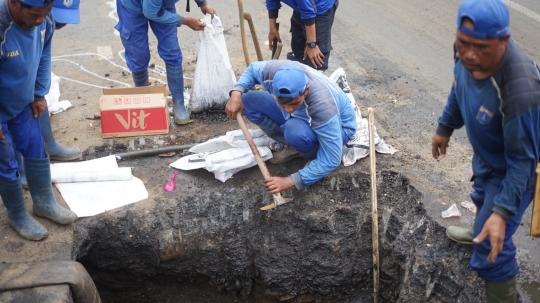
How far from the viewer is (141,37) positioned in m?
5.55

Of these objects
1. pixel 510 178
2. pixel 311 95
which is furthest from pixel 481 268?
pixel 311 95

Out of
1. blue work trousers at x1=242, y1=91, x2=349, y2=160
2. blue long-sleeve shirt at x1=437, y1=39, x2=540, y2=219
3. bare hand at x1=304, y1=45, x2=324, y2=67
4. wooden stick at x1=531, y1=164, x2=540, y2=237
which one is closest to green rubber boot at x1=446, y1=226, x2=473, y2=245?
wooden stick at x1=531, y1=164, x2=540, y2=237

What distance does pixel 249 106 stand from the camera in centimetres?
507

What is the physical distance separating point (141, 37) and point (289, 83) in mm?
2032

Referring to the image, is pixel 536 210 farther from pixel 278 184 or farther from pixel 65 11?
pixel 65 11

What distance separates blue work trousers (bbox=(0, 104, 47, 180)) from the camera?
3.93 m

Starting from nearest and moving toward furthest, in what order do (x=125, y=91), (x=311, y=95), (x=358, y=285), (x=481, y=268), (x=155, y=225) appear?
(x=481, y=268)
(x=311, y=95)
(x=155, y=225)
(x=358, y=285)
(x=125, y=91)

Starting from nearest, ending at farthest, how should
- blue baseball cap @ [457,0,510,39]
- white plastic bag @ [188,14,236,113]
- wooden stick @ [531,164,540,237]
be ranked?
blue baseball cap @ [457,0,510,39] < wooden stick @ [531,164,540,237] < white plastic bag @ [188,14,236,113]

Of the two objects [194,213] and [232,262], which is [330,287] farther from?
[194,213]

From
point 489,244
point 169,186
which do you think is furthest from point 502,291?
point 169,186

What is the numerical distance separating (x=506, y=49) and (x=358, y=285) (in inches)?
107

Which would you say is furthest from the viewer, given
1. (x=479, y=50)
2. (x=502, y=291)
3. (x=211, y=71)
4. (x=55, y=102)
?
(x=55, y=102)

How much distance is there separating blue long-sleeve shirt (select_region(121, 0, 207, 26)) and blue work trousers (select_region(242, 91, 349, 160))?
1002 millimetres

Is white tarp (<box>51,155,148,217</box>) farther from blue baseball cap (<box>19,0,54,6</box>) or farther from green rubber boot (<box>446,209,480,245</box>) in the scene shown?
green rubber boot (<box>446,209,480,245</box>)
